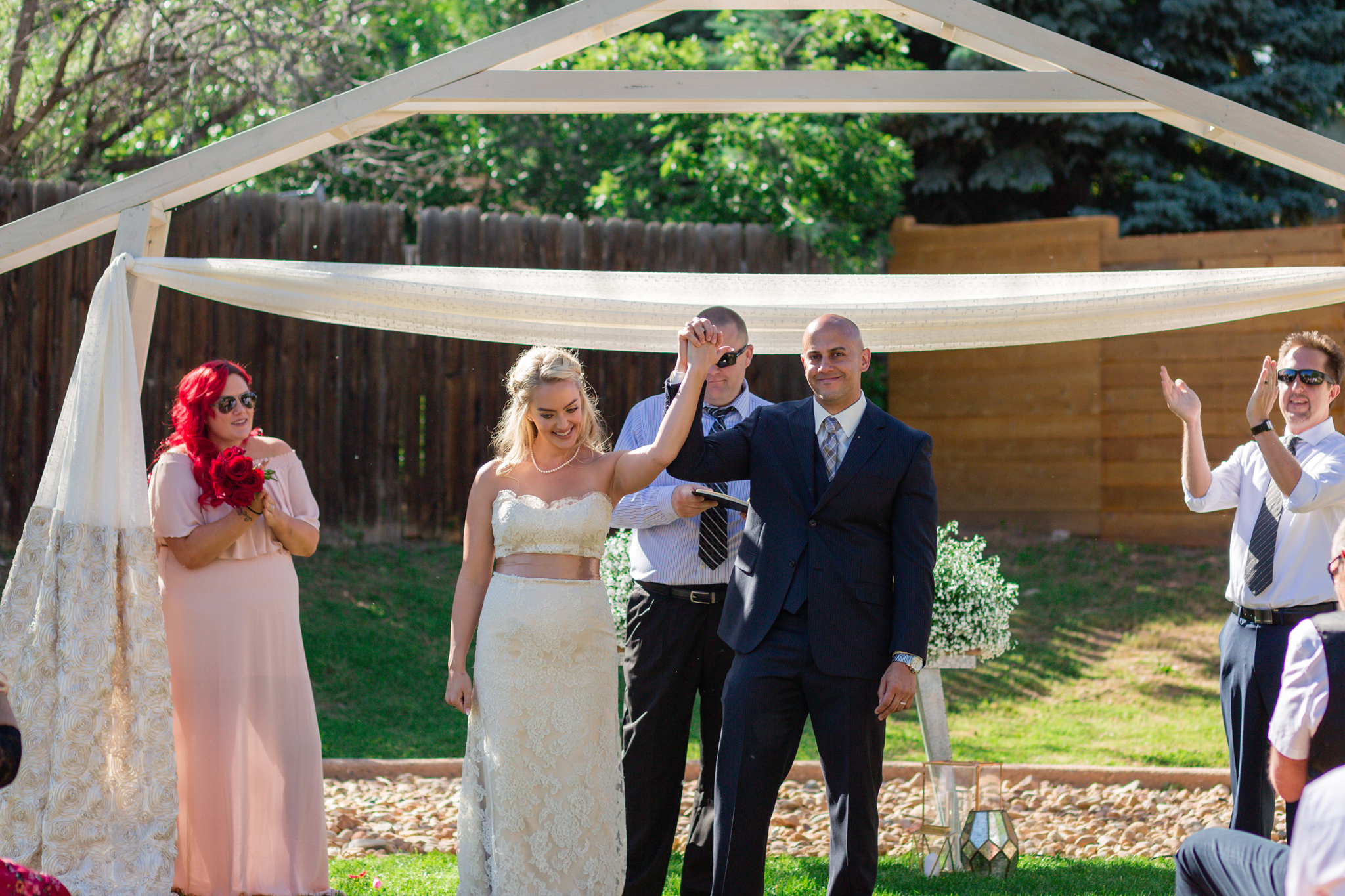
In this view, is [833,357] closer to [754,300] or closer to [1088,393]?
[754,300]

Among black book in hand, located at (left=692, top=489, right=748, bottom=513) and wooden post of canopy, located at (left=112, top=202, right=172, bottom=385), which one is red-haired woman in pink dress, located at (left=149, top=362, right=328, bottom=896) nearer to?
wooden post of canopy, located at (left=112, top=202, right=172, bottom=385)

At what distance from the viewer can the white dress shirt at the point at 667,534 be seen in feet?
13.8

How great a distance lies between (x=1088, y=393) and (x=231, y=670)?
7502 mm

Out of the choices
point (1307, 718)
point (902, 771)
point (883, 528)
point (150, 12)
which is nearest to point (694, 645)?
point (883, 528)

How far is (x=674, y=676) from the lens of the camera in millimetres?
4168

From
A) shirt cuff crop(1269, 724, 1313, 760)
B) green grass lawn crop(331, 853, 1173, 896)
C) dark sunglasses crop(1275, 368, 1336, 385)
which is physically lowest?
green grass lawn crop(331, 853, 1173, 896)

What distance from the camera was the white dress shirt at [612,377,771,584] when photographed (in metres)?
4.20

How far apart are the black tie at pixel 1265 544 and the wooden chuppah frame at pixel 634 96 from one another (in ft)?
3.40

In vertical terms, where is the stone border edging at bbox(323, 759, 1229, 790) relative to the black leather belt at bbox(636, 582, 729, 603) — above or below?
below

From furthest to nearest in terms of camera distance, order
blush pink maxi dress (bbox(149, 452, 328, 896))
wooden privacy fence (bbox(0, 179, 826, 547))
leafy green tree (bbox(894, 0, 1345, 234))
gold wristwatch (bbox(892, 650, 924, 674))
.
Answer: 1. leafy green tree (bbox(894, 0, 1345, 234))
2. wooden privacy fence (bbox(0, 179, 826, 547))
3. blush pink maxi dress (bbox(149, 452, 328, 896))
4. gold wristwatch (bbox(892, 650, 924, 674))

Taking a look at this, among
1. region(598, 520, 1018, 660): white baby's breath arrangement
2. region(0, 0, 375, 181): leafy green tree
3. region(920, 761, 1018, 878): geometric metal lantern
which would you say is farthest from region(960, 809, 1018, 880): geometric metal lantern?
region(0, 0, 375, 181): leafy green tree

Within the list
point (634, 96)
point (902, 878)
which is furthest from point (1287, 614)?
point (634, 96)

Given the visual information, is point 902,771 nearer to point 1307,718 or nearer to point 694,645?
point 694,645

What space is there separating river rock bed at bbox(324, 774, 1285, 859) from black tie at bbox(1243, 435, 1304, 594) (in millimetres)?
1570
